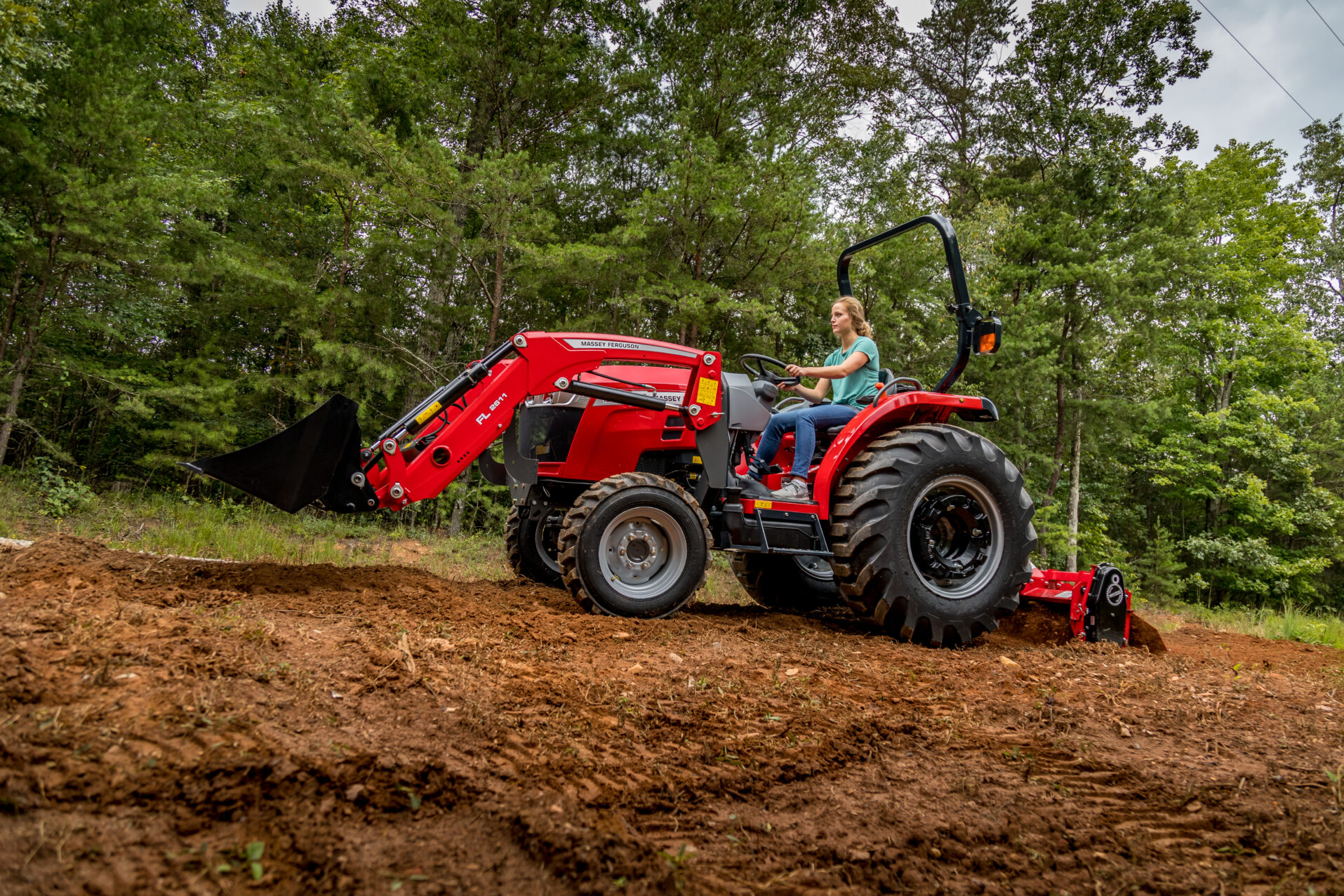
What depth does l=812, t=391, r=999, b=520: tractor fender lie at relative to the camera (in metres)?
4.52

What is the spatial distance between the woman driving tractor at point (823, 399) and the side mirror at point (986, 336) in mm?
621

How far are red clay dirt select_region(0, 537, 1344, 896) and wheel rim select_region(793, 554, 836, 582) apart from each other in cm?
238

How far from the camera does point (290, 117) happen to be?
11.2 meters

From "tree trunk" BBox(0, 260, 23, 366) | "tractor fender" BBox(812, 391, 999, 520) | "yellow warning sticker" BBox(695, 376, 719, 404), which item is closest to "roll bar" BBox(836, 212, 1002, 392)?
"tractor fender" BBox(812, 391, 999, 520)

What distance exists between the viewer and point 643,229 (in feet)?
38.1

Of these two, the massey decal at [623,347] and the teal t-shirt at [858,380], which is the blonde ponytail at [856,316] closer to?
the teal t-shirt at [858,380]

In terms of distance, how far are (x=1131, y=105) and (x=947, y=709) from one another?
19.7 m

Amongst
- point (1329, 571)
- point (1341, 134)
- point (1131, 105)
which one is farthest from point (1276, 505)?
point (1341, 134)

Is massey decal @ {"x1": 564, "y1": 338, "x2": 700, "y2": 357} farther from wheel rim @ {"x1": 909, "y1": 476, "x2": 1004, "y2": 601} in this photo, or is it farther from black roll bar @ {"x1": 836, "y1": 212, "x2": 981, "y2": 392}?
wheel rim @ {"x1": 909, "y1": 476, "x2": 1004, "y2": 601}

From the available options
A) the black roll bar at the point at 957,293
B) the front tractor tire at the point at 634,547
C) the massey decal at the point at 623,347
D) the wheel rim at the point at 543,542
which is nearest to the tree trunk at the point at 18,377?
the wheel rim at the point at 543,542

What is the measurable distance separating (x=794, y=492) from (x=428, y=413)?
2.30 m

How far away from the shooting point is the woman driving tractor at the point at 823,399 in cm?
475

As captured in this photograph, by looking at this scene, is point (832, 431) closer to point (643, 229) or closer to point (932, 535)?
point (932, 535)

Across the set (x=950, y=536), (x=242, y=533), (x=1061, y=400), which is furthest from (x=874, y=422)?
(x=1061, y=400)
